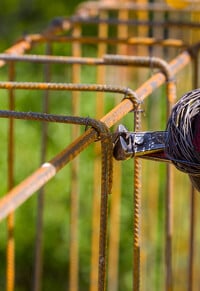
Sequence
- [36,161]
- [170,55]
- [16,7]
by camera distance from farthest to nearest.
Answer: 1. [16,7]
2. [170,55]
3. [36,161]

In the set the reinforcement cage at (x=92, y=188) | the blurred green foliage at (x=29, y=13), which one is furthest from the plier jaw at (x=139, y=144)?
the blurred green foliage at (x=29, y=13)

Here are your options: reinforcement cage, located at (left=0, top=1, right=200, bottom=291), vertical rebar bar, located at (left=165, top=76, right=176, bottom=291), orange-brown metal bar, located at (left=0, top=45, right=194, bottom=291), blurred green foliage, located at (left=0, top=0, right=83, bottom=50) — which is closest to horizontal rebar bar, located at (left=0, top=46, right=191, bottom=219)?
orange-brown metal bar, located at (left=0, top=45, right=194, bottom=291)

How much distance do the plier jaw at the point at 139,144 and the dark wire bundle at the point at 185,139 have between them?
0.02 metres

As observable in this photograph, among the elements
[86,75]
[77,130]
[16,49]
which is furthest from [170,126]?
[86,75]

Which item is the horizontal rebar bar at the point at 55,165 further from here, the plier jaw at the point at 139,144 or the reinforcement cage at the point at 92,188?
the reinforcement cage at the point at 92,188

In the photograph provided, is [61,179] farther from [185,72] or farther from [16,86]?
[16,86]

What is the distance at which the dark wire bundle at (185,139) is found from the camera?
0.96 metres

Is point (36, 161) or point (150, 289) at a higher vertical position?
point (36, 161)

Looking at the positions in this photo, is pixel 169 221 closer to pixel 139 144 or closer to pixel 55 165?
pixel 139 144

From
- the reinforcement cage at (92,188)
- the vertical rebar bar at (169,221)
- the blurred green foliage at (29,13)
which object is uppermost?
the blurred green foliage at (29,13)

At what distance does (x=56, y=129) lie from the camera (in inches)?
127

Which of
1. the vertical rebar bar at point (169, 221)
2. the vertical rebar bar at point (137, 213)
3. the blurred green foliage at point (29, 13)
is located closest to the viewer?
the vertical rebar bar at point (137, 213)

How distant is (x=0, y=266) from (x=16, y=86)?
77.9 inches

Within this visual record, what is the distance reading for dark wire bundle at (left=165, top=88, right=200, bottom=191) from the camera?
96 centimetres
